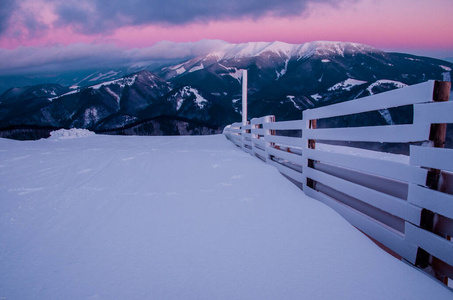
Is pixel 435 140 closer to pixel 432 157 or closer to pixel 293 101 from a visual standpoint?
pixel 432 157

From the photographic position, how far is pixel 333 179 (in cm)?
275

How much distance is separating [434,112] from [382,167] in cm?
60

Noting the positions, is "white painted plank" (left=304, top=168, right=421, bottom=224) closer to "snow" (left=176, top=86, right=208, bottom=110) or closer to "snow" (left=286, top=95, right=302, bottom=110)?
"snow" (left=286, top=95, right=302, bottom=110)

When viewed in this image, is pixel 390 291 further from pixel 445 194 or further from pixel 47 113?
pixel 47 113

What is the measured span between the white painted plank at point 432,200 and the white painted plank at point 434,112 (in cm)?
45

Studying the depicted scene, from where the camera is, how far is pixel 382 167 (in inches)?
79.7

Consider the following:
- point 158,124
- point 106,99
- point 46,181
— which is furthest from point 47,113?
point 46,181

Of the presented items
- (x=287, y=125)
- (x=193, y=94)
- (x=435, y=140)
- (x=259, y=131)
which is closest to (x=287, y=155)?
(x=287, y=125)

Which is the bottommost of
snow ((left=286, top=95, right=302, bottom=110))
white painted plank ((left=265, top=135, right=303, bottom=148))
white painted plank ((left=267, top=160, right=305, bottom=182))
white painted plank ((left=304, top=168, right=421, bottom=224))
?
white painted plank ((left=267, top=160, right=305, bottom=182))

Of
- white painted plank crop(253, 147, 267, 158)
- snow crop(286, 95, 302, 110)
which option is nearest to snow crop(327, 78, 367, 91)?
snow crop(286, 95, 302, 110)

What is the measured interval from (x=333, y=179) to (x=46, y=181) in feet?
14.4

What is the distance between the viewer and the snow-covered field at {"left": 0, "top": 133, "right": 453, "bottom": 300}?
5.02 ft

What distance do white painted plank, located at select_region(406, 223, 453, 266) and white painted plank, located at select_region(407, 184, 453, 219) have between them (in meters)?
0.17

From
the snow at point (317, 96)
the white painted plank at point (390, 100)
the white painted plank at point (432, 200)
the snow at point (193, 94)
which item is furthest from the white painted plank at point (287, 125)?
the snow at point (317, 96)
